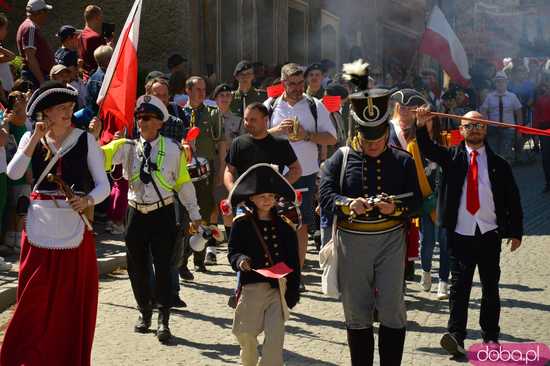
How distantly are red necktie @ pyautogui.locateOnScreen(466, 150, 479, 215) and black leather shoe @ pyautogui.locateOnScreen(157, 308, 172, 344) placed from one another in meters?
2.26

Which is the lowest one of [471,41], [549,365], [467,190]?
[549,365]

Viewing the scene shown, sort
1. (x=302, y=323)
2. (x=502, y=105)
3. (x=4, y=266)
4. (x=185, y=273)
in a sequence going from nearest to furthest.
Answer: (x=302, y=323)
(x=4, y=266)
(x=185, y=273)
(x=502, y=105)

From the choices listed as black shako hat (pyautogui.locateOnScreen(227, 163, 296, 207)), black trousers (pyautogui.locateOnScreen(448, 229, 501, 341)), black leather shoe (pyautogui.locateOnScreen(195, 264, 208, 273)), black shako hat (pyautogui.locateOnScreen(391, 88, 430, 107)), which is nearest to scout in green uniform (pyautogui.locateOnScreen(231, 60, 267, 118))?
black leather shoe (pyautogui.locateOnScreen(195, 264, 208, 273))

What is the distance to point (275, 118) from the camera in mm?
9727

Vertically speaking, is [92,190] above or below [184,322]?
above

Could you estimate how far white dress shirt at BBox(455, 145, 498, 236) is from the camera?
7.75 metres

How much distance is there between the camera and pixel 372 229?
21.9 feet

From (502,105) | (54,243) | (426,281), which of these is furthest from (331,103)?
(502,105)

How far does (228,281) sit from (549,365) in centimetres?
364

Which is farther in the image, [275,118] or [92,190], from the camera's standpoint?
[275,118]

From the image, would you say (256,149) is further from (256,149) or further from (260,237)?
(260,237)

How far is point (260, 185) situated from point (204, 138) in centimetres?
407

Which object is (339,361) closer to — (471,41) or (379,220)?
(379,220)

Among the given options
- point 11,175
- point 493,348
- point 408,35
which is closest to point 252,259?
point 11,175
